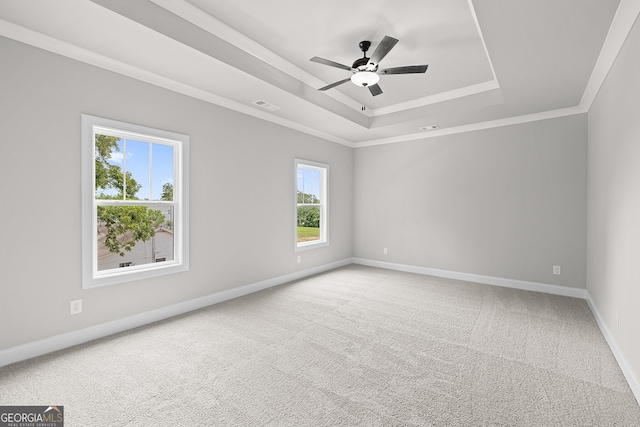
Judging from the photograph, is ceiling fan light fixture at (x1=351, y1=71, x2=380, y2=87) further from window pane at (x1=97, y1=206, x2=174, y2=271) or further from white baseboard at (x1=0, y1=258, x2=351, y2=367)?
white baseboard at (x1=0, y1=258, x2=351, y2=367)

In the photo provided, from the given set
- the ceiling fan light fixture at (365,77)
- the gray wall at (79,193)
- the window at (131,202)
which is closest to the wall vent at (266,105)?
the gray wall at (79,193)

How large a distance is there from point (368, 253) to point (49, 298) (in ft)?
16.2

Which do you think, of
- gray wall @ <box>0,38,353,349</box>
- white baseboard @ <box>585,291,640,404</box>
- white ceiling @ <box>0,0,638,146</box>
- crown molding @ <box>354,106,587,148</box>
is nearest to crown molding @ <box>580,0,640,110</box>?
white ceiling @ <box>0,0,638,146</box>

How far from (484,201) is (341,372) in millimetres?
3862

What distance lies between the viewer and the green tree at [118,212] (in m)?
2.96

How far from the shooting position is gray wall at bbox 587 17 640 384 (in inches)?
82.8

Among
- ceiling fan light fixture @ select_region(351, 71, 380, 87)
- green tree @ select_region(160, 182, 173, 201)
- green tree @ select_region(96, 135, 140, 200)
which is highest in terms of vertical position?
ceiling fan light fixture @ select_region(351, 71, 380, 87)

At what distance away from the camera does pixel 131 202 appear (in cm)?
304

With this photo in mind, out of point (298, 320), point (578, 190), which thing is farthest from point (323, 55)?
point (578, 190)

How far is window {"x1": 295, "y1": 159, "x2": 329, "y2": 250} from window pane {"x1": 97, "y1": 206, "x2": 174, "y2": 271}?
82.7 inches

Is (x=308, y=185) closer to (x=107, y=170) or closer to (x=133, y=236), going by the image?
(x=133, y=236)

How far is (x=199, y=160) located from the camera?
3.58 meters

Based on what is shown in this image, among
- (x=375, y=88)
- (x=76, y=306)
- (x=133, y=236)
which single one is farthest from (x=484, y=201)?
(x=76, y=306)

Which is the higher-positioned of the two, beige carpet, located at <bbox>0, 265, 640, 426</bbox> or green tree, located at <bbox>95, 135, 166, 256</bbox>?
green tree, located at <bbox>95, 135, 166, 256</bbox>
